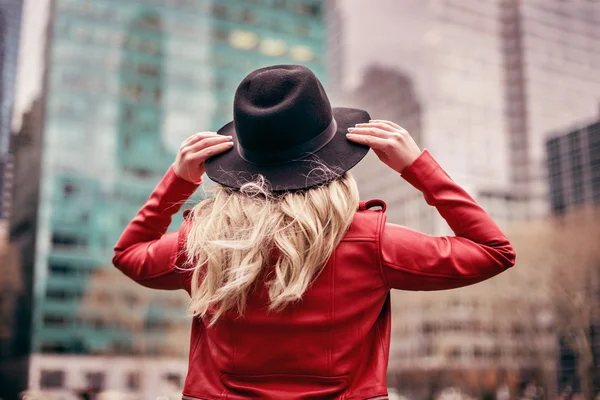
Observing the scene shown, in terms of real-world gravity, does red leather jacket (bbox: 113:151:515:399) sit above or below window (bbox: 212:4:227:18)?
below

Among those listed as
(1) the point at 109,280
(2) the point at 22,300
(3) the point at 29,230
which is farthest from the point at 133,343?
(3) the point at 29,230

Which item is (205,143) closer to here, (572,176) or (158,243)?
(158,243)

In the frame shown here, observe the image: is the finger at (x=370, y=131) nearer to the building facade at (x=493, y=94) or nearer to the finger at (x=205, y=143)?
the finger at (x=205, y=143)

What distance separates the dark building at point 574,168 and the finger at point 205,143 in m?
58.9

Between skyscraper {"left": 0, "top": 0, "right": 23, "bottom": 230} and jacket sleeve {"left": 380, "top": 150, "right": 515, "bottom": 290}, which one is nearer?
jacket sleeve {"left": 380, "top": 150, "right": 515, "bottom": 290}

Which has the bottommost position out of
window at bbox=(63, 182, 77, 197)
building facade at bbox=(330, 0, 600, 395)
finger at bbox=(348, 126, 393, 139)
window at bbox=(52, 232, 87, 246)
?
finger at bbox=(348, 126, 393, 139)

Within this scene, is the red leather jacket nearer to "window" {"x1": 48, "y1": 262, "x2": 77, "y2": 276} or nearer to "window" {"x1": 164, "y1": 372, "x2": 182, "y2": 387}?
"window" {"x1": 164, "y1": 372, "x2": 182, "y2": 387}

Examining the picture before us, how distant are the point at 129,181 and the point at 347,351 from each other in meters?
59.5

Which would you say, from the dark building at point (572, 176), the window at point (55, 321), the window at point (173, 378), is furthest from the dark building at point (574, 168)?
the window at point (55, 321)

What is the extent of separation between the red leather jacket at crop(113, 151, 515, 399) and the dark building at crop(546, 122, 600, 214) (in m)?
58.9

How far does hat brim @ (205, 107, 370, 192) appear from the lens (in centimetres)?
172

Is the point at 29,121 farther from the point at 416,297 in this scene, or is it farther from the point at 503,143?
the point at 503,143

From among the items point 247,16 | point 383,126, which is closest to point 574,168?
point 247,16

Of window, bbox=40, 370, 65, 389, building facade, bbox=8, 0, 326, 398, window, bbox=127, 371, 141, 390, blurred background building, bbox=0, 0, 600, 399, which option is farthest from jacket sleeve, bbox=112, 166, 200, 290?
window, bbox=40, 370, 65, 389
